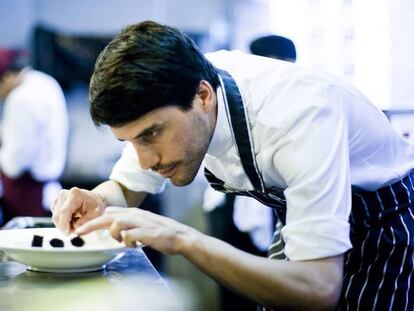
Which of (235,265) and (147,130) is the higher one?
(147,130)

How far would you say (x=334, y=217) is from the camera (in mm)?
1028

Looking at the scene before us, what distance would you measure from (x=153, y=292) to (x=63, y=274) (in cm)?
21

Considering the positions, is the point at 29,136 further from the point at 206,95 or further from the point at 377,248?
the point at 377,248

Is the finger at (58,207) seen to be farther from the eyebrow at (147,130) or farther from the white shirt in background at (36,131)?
the white shirt in background at (36,131)

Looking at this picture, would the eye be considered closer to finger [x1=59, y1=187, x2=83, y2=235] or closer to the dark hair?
the dark hair

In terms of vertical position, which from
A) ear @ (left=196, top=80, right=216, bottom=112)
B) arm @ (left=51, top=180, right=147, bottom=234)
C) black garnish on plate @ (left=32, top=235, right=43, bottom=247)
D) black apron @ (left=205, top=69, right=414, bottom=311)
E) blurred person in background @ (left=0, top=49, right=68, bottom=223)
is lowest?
blurred person in background @ (left=0, top=49, right=68, bottom=223)

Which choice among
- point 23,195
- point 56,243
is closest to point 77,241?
point 56,243

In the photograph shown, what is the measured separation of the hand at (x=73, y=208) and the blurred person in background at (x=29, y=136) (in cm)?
172

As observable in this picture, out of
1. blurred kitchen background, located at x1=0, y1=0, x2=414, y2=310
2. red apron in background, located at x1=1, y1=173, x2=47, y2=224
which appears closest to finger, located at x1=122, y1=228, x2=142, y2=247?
blurred kitchen background, located at x1=0, y1=0, x2=414, y2=310

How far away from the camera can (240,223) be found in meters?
2.74

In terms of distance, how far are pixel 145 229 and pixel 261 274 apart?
200 millimetres

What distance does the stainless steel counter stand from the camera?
35.1 inches

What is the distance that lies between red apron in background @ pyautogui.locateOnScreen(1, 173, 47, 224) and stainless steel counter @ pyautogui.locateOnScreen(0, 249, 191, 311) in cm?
198

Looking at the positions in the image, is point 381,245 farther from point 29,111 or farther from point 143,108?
point 29,111
